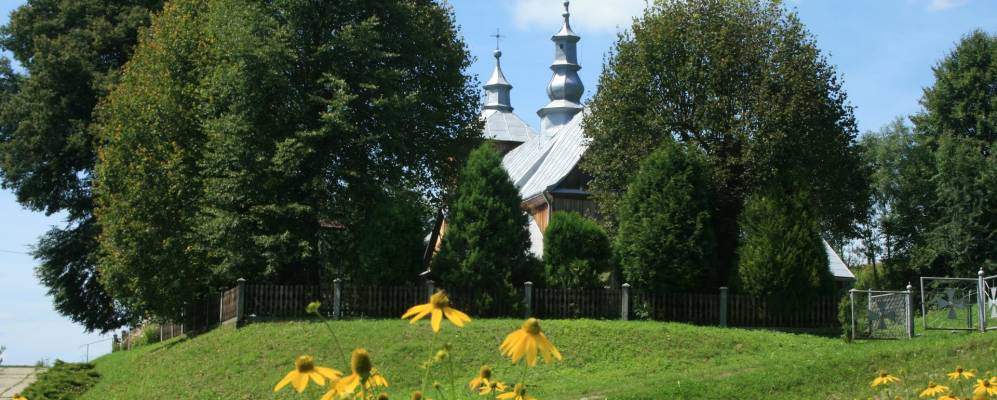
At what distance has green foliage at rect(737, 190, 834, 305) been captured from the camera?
88.0 feet

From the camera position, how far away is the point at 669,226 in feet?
89.6

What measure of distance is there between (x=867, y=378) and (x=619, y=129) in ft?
52.6

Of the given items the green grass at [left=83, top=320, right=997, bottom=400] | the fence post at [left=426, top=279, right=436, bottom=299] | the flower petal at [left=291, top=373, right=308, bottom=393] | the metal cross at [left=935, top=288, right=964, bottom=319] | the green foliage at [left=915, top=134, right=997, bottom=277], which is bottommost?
the green grass at [left=83, top=320, right=997, bottom=400]

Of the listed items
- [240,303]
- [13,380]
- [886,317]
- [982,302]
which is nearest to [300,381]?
[982,302]

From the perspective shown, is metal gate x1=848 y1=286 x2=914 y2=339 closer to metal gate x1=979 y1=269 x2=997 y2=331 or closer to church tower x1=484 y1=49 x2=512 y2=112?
metal gate x1=979 y1=269 x2=997 y2=331

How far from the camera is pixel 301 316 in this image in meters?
26.3

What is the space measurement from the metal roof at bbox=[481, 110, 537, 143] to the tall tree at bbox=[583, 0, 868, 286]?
3254cm

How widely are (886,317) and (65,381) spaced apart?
1707 cm

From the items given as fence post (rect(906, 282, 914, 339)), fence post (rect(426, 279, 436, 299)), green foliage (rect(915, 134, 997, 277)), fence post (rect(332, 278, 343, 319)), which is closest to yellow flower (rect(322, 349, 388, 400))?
fence post (rect(426, 279, 436, 299))

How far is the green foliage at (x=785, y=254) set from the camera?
26.8 meters

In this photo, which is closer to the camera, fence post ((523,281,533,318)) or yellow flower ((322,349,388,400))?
yellow flower ((322,349,388,400))

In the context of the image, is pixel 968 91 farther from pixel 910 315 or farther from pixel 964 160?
pixel 910 315

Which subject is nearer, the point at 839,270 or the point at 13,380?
the point at 13,380

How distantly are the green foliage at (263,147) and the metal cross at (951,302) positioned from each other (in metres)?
11.5
